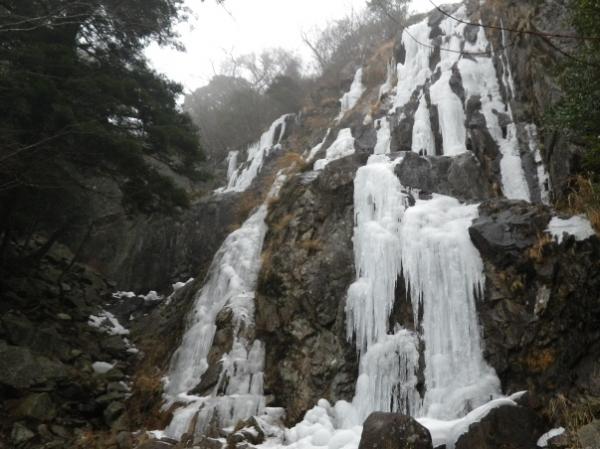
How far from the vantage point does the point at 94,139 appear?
878cm

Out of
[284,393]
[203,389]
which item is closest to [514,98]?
[284,393]

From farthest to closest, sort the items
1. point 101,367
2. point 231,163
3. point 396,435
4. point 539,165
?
point 231,163
point 539,165
point 101,367
point 396,435

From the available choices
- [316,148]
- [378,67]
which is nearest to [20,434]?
[316,148]

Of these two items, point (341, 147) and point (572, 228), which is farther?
point (341, 147)

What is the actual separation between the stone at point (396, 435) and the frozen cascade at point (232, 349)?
292cm

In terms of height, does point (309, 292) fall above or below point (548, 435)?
above

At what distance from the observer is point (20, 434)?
275 inches

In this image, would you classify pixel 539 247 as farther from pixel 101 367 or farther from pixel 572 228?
pixel 101 367

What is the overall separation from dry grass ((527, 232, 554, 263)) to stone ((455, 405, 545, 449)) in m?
2.33

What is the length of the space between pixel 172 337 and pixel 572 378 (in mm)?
7904

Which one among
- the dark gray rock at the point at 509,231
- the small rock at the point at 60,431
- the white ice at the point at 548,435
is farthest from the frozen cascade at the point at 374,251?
the small rock at the point at 60,431

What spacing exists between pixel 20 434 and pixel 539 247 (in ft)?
26.6

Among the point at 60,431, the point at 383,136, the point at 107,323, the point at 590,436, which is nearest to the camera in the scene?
the point at 590,436

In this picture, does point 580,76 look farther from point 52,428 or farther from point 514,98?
point 52,428
